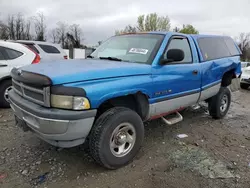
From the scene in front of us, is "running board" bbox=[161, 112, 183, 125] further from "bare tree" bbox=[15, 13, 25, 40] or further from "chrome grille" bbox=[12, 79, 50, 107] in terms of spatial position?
"bare tree" bbox=[15, 13, 25, 40]

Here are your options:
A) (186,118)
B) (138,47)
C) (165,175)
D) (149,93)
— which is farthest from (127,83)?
(186,118)

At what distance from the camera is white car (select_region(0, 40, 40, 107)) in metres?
5.53

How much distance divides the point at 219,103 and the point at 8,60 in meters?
5.12

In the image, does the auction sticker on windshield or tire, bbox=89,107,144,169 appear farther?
the auction sticker on windshield

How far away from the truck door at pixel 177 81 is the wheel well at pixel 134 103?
0.37 ft

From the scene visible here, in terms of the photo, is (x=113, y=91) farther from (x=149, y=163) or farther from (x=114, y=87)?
(x=149, y=163)

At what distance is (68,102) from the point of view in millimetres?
2555

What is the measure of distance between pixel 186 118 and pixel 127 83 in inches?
118

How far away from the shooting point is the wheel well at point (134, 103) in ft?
10.6

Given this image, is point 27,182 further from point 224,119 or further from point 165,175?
point 224,119

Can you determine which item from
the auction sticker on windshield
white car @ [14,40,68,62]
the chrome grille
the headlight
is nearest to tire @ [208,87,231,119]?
the auction sticker on windshield

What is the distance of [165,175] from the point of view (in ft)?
9.87

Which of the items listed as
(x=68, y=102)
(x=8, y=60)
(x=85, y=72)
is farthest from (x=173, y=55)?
(x=8, y=60)

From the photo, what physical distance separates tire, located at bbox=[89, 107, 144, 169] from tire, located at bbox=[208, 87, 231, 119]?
8.88 feet
